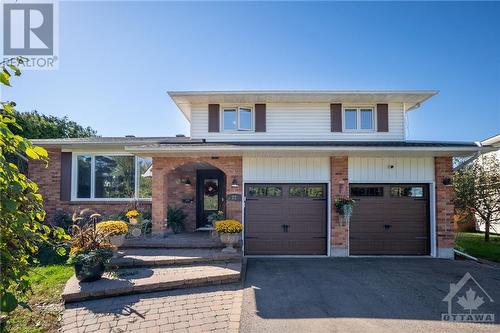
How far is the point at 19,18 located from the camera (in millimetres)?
5754

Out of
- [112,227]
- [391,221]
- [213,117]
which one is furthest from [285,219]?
[112,227]

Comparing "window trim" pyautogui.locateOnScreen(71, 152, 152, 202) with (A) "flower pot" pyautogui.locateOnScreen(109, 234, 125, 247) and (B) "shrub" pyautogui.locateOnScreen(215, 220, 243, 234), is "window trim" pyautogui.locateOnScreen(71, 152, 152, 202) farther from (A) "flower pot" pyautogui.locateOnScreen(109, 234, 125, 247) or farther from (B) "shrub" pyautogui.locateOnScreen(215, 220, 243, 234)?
(B) "shrub" pyautogui.locateOnScreen(215, 220, 243, 234)

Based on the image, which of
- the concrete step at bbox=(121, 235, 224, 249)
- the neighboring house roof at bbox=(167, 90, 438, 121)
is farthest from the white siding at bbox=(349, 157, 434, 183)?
the concrete step at bbox=(121, 235, 224, 249)

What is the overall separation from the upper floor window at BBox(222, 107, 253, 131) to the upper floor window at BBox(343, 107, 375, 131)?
3563 mm

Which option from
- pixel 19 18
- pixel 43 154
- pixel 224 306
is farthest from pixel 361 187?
pixel 19 18

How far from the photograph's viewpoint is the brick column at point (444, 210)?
8.25 meters

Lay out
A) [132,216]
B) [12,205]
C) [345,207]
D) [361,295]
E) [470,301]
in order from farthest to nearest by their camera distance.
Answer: [132,216], [345,207], [361,295], [470,301], [12,205]

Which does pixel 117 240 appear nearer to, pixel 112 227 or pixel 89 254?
pixel 112 227

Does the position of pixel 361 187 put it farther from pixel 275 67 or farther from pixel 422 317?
pixel 275 67

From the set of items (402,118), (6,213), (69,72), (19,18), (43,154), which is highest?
(19,18)

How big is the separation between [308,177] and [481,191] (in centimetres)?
939

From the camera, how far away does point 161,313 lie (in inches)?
173

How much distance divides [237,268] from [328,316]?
236cm

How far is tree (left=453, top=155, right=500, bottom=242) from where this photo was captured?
1177cm
